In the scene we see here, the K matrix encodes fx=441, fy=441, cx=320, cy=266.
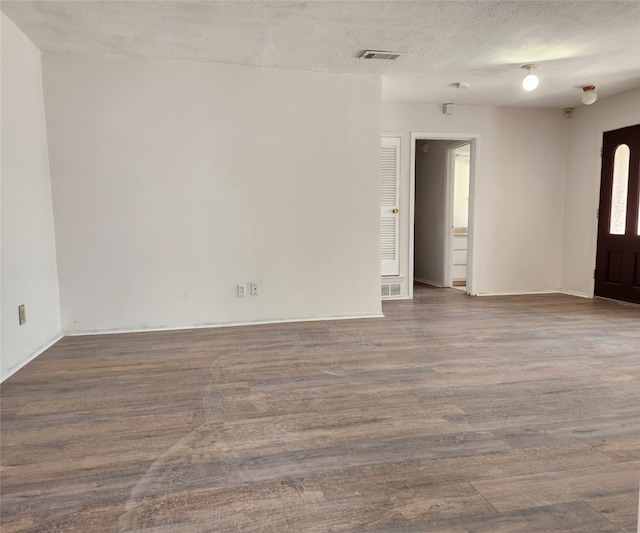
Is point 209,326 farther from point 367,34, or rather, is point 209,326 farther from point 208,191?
point 367,34

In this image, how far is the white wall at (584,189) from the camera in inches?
216

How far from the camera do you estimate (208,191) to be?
13.7ft

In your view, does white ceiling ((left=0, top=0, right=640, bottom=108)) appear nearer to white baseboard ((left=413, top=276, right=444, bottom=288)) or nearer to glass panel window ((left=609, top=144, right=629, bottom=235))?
glass panel window ((left=609, top=144, right=629, bottom=235))

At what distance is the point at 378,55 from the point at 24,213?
10.3 feet

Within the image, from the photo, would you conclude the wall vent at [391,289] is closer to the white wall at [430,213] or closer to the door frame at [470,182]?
the door frame at [470,182]

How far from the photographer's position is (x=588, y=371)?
2.96 meters

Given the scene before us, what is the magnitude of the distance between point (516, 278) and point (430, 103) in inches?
104

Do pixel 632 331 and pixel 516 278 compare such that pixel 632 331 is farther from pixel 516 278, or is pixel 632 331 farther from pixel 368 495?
A: pixel 368 495

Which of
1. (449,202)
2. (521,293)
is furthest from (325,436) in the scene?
(449,202)

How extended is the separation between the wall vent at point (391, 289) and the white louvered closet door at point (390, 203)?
0.14 metres

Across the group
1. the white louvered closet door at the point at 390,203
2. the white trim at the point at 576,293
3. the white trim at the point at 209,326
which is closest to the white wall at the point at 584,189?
the white trim at the point at 576,293

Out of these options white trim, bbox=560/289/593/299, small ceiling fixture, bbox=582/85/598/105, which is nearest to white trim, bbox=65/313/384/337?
white trim, bbox=560/289/593/299

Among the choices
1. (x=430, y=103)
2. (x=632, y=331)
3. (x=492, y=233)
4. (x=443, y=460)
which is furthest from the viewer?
(x=492, y=233)

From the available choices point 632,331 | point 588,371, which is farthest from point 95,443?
point 632,331
